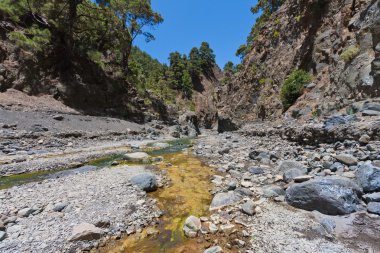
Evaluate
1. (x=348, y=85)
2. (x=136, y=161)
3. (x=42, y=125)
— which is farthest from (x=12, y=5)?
(x=348, y=85)

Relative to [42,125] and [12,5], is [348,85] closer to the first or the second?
[42,125]

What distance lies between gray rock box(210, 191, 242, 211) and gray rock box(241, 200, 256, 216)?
0.38m

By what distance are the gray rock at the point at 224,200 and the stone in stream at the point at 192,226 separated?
2.19 ft

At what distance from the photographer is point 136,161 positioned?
33.0 feet

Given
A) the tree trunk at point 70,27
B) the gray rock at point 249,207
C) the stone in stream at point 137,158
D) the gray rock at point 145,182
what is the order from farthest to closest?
1. the tree trunk at point 70,27
2. the stone in stream at point 137,158
3. the gray rock at point 145,182
4. the gray rock at point 249,207

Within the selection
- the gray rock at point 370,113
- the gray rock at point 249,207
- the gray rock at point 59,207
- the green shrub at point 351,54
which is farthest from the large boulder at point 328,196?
the green shrub at point 351,54

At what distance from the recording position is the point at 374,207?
3863 millimetres

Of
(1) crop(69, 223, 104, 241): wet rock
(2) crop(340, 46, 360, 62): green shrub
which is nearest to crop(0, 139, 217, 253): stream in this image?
(1) crop(69, 223, 104, 241): wet rock

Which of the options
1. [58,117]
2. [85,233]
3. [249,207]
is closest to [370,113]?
[249,207]

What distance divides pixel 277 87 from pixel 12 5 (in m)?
24.7

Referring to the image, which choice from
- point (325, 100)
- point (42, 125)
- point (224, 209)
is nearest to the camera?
point (224, 209)

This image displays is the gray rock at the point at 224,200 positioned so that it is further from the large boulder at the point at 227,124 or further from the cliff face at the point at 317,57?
the large boulder at the point at 227,124

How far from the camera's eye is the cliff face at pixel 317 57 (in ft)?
31.8

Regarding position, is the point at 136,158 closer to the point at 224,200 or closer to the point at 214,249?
the point at 224,200
